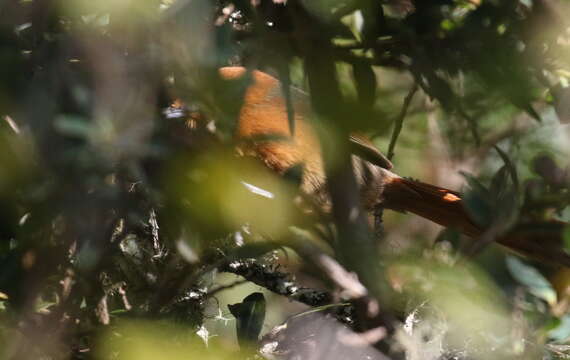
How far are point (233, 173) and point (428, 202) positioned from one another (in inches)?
69.8

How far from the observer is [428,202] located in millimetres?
2902

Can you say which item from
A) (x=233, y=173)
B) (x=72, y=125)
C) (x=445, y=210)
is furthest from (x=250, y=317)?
(x=445, y=210)

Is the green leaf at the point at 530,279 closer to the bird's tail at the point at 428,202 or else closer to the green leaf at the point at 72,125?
the green leaf at the point at 72,125

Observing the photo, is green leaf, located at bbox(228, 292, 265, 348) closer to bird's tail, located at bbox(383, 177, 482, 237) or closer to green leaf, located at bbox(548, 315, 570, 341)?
green leaf, located at bbox(548, 315, 570, 341)

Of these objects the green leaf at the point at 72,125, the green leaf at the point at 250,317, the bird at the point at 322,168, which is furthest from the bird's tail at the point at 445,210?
the green leaf at the point at 72,125

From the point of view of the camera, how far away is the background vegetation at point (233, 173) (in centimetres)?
102

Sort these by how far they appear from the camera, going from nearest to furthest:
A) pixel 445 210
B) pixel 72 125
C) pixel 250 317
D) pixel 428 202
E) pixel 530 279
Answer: pixel 72 125 → pixel 530 279 → pixel 250 317 → pixel 445 210 → pixel 428 202

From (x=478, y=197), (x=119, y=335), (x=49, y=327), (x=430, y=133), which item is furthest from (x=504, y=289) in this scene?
(x=430, y=133)

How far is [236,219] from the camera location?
4.00ft

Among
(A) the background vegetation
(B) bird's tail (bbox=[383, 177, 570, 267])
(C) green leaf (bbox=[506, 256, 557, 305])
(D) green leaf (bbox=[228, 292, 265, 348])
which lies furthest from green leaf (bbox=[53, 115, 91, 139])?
(B) bird's tail (bbox=[383, 177, 570, 267])

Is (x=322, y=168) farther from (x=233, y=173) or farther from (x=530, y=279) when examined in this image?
(x=233, y=173)

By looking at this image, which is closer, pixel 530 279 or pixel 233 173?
pixel 233 173

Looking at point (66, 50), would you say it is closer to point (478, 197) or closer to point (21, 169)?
point (21, 169)

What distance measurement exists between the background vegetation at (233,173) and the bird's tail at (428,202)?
0.81m
